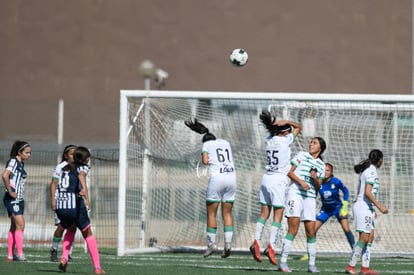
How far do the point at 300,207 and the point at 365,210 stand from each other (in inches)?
37.4

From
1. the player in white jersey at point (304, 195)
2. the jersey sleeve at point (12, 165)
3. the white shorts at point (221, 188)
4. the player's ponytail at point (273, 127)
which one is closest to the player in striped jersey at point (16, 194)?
the jersey sleeve at point (12, 165)

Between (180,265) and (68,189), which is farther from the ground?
(68,189)

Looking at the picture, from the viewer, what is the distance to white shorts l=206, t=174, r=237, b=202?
16.9 m

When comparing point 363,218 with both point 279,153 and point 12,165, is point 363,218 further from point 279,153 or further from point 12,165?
point 12,165

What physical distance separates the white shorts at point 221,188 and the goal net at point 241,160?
8.05 feet

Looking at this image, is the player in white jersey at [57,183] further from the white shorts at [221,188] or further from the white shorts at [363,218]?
the white shorts at [363,218]

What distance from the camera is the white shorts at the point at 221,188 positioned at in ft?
55.3

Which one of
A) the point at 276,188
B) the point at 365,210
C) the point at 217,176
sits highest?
the point at 217,176

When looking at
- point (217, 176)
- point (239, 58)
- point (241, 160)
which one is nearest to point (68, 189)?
point (217, 176)

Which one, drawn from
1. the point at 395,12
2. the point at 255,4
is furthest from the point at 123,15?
the point at 395,12

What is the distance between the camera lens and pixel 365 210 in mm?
14734

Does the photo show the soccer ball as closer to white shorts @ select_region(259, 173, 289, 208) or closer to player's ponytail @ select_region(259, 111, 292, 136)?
player's ponytail @ select_region(259, 111, 292, 136)

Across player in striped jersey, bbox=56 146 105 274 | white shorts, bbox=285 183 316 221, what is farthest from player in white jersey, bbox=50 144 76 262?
white shorts, bbox=285 183 316 221

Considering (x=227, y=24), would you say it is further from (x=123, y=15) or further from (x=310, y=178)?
(x=310, y=178)
